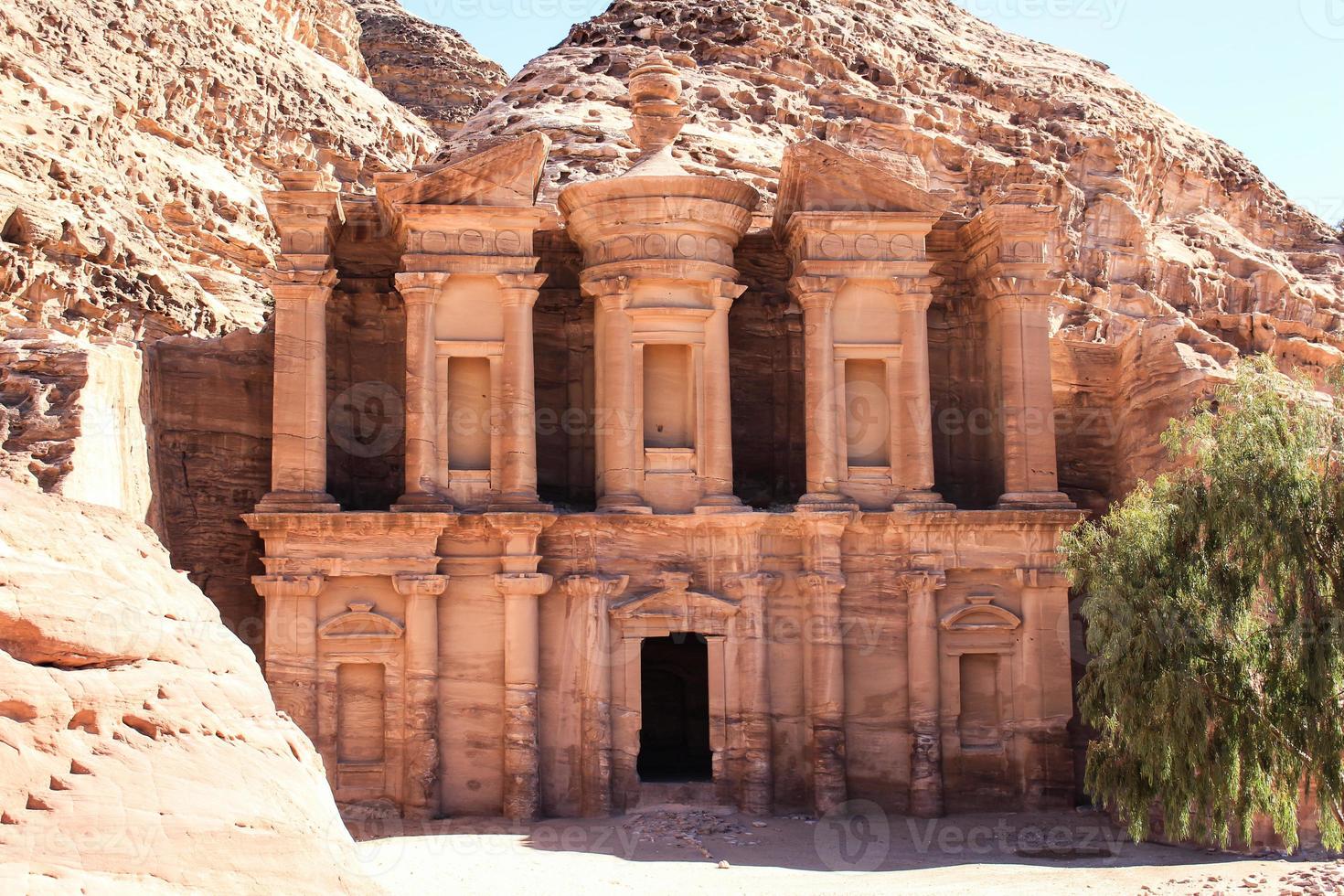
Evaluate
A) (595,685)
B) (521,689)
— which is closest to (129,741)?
(521,689)

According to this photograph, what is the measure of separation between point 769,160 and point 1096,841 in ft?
61.2

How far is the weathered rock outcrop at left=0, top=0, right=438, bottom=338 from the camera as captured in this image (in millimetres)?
27125

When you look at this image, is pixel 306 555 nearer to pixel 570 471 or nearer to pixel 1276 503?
pixel 570 471

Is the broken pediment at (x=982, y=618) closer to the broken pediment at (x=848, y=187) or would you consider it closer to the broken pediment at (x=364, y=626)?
the broken pediment at (x=848, y=187)

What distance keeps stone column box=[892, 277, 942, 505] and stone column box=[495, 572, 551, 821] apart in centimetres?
618

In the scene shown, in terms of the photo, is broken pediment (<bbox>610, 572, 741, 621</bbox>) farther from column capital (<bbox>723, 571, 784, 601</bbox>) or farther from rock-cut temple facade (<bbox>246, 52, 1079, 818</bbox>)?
column capital (<bbox>723, 571, 784, 601</bbox>)

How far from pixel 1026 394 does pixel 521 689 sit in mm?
9751

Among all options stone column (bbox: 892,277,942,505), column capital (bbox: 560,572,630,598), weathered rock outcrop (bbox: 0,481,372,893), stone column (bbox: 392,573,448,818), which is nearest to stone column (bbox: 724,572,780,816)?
column capital (bbox: 560,572,630,598)

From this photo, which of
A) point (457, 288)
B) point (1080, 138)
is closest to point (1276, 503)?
point (457, 288)

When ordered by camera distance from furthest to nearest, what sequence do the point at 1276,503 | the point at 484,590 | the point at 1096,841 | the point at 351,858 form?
the point at 484,590, the point at 1096,841, the point at 1276,503, the point at 351,858

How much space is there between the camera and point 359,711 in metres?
22.7

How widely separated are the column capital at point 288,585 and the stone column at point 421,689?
3.94ft

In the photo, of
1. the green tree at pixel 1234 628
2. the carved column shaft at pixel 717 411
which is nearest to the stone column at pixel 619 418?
the carved column shaft at pixel 717 411

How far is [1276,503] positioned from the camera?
679 inches
